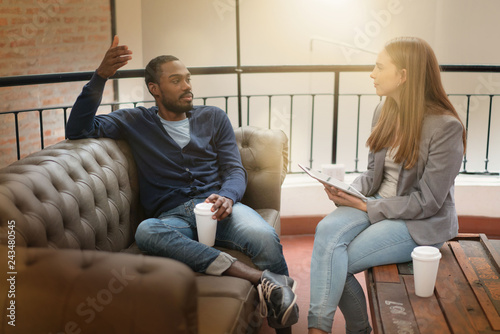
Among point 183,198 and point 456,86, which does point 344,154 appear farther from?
point 183,198

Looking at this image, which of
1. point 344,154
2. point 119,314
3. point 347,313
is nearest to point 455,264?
point 347,313

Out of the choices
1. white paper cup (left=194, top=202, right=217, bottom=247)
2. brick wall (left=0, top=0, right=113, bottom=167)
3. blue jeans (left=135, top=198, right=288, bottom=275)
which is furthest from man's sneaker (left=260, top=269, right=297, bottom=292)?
brick wall (left=0, top=0, right=113, bottom=167)

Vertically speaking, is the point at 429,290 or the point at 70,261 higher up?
the point at 70,261

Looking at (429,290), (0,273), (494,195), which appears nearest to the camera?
(0,273)

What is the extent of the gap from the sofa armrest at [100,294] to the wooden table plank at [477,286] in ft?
2.73

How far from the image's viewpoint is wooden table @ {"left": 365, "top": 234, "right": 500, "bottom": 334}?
4.72 feet

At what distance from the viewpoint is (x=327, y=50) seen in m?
4.87

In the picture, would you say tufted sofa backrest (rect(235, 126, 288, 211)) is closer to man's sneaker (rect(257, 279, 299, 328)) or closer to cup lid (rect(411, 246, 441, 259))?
man's sneaker (rect(257, 279, 299, 328))

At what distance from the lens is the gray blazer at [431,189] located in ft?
6.04

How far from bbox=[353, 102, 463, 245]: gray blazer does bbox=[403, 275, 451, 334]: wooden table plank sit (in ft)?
0.97

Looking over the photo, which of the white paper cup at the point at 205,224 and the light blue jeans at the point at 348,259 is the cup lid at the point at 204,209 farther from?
the light blue jeans at the point at 348,259

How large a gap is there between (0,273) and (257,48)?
381 cm

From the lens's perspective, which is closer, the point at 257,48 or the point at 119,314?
the point at 119,314

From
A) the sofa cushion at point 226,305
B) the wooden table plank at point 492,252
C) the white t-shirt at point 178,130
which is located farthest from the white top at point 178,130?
the wooden table plank at point 492,252
